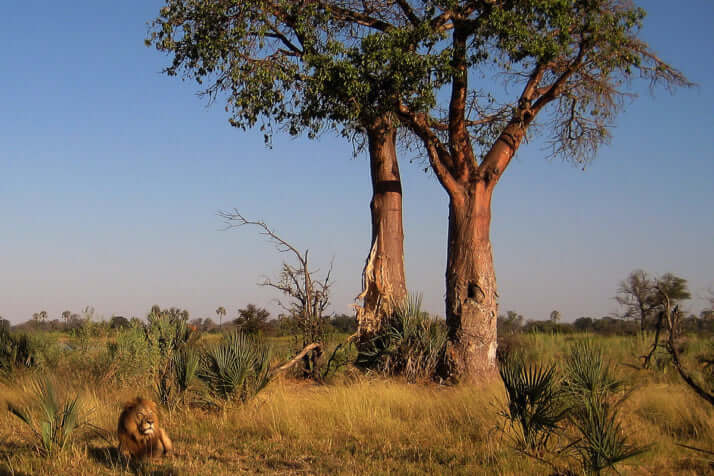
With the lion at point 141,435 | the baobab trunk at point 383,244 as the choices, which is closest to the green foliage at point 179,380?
the lion at point 141,435

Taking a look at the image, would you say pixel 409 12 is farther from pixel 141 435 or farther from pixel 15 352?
pixel 15 352

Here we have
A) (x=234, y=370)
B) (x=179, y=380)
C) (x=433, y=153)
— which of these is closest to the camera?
(x=234, y=370)

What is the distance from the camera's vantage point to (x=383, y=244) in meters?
14.1

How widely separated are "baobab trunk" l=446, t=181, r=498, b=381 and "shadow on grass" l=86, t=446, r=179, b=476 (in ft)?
20.7

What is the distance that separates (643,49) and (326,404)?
9278mm

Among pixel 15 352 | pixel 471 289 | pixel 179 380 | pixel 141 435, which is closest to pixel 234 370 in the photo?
pixel 179 380

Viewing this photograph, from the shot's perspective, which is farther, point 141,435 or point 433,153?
point 433,153

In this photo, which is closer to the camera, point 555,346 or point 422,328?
point 422,328

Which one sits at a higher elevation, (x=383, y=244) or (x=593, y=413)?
(x=383, y=244)

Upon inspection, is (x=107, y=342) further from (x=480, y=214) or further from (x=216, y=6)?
(x=480, y=214)

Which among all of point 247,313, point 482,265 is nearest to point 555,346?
point 482,265

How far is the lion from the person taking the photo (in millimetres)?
7055

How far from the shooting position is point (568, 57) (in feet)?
43.6

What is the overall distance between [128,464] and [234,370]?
316 cm
